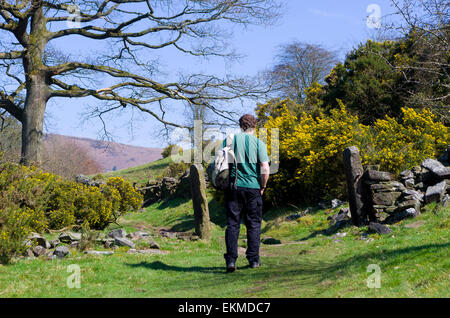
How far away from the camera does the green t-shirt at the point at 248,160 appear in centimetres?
752

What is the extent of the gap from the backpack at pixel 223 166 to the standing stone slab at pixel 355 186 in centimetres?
687

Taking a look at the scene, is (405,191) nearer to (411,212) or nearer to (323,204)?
(411,212)

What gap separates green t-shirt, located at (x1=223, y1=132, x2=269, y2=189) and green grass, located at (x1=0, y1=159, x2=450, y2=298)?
4.97 ft

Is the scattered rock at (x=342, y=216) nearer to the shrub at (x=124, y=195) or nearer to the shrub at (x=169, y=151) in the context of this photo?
the shrub at (x=124, y=195)

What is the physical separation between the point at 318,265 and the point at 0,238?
19.0 feet

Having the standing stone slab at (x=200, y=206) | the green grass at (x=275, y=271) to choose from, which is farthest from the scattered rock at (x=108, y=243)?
the standing stone slab at (x=200, y=206)

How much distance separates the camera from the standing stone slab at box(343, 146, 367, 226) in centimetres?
1325

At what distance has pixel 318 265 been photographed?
827 centimetres

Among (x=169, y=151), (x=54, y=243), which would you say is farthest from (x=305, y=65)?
(x=54, y=243)

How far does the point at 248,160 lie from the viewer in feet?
24.9

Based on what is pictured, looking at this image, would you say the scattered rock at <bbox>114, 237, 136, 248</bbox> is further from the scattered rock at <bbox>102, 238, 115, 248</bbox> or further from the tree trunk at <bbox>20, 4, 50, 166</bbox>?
the tree trunk at <bbox>20, 4, 50, 166</bbox>

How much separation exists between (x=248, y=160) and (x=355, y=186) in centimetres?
688
